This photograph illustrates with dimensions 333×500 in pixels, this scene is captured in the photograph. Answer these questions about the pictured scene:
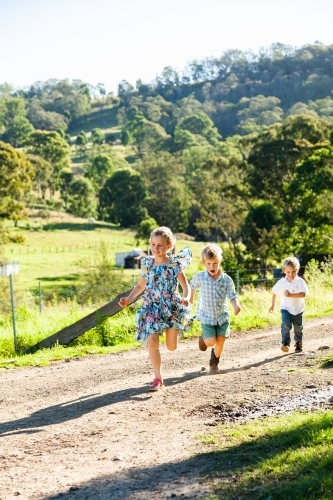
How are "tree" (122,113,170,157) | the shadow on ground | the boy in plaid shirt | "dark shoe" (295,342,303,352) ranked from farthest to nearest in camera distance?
"tree" (122,113,170,157)
"dark shoe" (295,342,303,352)
the boy in plaid shirt
the shadow on ground

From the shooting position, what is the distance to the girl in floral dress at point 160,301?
23.3 feet

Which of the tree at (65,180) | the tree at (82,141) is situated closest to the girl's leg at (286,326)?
the tree at (65,180)

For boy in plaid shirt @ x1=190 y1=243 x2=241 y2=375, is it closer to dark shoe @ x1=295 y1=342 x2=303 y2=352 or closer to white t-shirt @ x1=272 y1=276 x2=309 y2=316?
white t-shirt @ x1=272 y1=276 x2=309 y2=316

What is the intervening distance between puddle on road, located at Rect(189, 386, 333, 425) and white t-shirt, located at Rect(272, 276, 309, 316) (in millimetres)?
3082

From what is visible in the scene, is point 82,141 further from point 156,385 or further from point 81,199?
point 156,385

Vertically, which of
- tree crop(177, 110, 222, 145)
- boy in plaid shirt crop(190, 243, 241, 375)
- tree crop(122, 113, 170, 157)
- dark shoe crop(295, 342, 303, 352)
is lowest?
dark shoe crop(295, 342, 303, 352)

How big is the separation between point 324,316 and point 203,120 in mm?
152161

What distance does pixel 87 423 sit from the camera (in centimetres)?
591

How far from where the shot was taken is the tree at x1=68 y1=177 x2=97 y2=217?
89188 millimetres

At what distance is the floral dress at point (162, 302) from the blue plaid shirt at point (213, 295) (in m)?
0.71

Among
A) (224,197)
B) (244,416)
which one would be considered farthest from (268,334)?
(224,197)

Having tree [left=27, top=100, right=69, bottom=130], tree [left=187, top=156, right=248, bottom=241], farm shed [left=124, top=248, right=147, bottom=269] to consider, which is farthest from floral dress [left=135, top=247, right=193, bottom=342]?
tree [left=27, top=100, right=69, bottom=130]

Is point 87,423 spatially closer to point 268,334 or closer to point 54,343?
point 54,343

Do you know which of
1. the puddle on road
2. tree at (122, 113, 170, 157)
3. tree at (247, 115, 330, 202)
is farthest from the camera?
tree at (122, 113, 170, 157)
